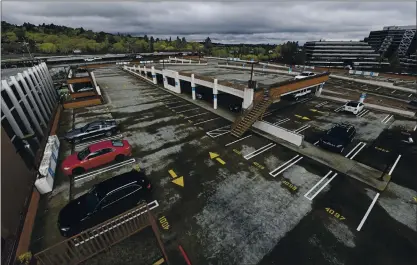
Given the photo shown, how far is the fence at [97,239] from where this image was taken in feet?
27.2

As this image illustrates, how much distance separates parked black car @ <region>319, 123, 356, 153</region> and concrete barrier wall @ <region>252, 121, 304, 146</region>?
204 centimetres

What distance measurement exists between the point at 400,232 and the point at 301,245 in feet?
19.3

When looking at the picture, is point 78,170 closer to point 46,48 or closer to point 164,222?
point 164,222

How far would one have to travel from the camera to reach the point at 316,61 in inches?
4491

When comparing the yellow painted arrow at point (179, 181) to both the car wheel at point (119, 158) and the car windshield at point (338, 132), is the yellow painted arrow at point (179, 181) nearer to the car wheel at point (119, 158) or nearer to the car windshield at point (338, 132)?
the car wheel at point (119, 158)

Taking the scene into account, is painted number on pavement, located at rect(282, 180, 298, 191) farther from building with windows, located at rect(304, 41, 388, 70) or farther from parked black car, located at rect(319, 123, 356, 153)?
building with windows, located at rect(304, 41, 388, 70)

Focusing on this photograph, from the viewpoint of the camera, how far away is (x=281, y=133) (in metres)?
19.9

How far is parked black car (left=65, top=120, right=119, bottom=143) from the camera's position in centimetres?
1911

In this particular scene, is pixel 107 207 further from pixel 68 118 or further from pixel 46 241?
pixel 68 118

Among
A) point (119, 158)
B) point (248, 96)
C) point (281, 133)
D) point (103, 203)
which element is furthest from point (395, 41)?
point (103, 203)

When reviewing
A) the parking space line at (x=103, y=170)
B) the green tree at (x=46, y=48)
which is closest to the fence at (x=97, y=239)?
the parking space line at (x=103, y=170)

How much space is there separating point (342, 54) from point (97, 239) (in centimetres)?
14186

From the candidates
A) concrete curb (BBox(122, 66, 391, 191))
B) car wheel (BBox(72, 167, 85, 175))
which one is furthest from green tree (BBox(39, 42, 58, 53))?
concrete curb (BBox(122, 66, 391, 191))

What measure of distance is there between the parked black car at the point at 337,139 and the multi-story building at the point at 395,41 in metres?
143
